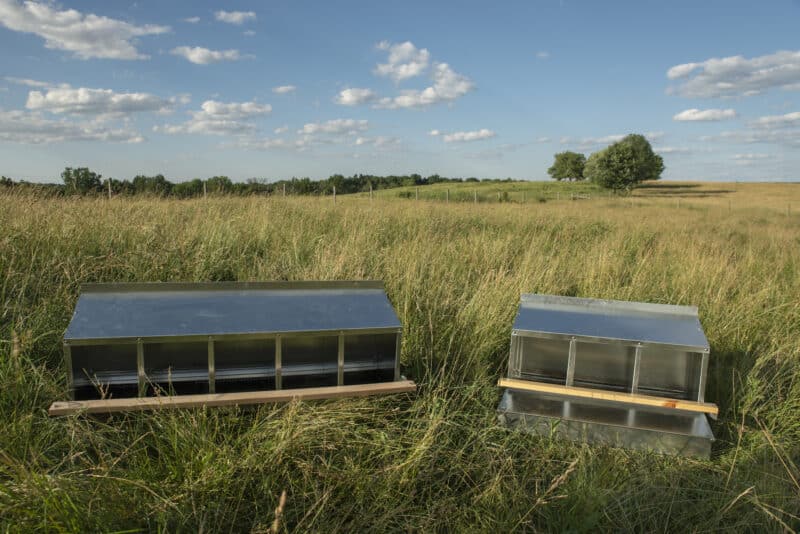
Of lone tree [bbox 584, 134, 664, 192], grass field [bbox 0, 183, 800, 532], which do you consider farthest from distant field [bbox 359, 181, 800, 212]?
grass field [bbox 0, 183, 800, 532]

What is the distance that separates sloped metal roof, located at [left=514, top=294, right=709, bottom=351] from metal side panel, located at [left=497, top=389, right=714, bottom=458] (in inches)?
17.8

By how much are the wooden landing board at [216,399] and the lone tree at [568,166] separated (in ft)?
276

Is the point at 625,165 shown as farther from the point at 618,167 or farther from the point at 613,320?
the point at 613,320

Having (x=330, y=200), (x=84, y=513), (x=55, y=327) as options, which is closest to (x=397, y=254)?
(x=55, y=327)

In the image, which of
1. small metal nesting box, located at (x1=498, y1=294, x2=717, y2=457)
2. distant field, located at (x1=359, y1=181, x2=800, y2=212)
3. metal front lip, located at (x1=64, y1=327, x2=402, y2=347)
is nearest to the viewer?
metal front lip, located at (x1=64, y1=327, x2=402, y2=347)

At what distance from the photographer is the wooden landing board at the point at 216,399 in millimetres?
2684

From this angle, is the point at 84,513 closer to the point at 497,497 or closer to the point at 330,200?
the point at 497,497

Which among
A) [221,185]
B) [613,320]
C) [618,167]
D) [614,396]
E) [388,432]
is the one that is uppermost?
[618,167]

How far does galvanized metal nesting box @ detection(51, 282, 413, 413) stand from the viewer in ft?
9.73

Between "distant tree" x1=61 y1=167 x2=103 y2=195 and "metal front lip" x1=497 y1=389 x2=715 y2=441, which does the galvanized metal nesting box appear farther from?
"distant tree" x1=61 y1=167 x2=103 y2=195

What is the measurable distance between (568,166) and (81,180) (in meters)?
80.7

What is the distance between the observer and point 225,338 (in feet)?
9.89

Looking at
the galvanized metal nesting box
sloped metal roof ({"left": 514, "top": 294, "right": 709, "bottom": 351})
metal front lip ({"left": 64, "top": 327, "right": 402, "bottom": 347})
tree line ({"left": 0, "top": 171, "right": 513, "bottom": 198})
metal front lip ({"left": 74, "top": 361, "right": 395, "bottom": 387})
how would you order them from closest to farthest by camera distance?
metal front lip ({"left": 64, "top": 327, "right": 402, "bottom": 347}) < the galvanized metal nesting box < metal front lip ({"left": 74, "top": 361, "right": 395, "bottom": 387}) < sloped metal roof ({"left": 514, "top": 294, "right": 709, "bottom": 351}) < tree line ({"left": 0, "top": 171, "right": 513, "bottom": 198})

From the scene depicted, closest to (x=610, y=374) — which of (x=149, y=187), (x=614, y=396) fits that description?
(x=614, y=396)
